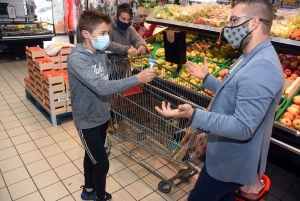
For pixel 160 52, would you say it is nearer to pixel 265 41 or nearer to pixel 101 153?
pixel 101 153

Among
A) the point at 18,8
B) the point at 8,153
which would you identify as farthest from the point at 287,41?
the point at 18,8

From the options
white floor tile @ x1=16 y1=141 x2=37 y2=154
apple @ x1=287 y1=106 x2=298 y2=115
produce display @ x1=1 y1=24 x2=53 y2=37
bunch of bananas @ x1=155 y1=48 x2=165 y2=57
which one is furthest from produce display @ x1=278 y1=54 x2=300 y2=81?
produce display @ x1=1 y1=24 x2=53 y2=37

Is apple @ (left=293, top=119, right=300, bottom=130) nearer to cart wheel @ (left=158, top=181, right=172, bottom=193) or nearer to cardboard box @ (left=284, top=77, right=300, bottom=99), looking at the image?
cardboard box @ (left=284, top=77, right=300, bottom=99)

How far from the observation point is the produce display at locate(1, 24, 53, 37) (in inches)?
274

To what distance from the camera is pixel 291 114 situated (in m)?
2.35

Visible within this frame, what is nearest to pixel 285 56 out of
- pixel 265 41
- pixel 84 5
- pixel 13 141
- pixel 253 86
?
pixel 265 41

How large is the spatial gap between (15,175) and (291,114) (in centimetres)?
301

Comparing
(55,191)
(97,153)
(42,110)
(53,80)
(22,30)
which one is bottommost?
(55,191)

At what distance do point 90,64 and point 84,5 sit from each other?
5736 mm

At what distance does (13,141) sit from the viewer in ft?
11.4

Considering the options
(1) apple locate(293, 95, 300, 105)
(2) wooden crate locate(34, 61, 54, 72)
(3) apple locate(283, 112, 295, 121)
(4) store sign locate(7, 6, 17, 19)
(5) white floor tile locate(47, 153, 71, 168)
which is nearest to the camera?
(3) apple locate(283, 112, 295, 121)

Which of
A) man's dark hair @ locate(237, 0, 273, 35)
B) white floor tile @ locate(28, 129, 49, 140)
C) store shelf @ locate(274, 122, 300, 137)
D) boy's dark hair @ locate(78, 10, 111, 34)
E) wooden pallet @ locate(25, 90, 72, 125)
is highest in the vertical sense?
man's dark hair @ locate(237, 0, 273, 35)

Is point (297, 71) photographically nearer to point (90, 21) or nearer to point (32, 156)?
point (90, 21)

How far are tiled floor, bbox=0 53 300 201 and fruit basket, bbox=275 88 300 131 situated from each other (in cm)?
98
